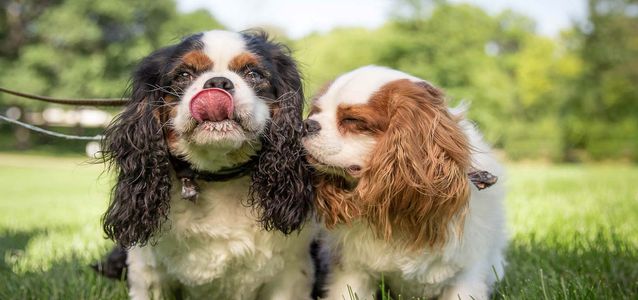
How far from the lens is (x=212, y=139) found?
227 cm

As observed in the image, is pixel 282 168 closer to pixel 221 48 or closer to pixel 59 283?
pixel 221 48

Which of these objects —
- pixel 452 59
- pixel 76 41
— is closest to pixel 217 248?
pixel 76 41

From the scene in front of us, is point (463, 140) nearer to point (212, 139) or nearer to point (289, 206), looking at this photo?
point (289, 206)

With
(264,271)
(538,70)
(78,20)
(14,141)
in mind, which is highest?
(538,70)

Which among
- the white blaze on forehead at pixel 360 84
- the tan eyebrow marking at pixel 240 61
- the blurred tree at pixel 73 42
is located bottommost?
the blurred tree at pixel 73 42

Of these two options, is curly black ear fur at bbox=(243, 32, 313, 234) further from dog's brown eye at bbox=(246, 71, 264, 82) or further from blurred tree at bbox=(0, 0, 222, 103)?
blurred tree at bbox=(0, 0, 222, 103)

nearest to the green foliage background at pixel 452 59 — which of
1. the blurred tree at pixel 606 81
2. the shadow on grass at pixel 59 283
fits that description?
the blurred tree at pixel 606 81

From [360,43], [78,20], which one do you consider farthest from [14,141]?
[360,43]

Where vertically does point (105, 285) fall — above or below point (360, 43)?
below

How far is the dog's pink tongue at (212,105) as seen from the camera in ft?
7.45

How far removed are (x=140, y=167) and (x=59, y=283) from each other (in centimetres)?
93

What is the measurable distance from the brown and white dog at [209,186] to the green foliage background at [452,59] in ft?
82.0

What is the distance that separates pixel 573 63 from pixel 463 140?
1425 inches

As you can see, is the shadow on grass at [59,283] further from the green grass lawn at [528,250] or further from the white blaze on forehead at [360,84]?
the white blaze on forehead at [360,84]
